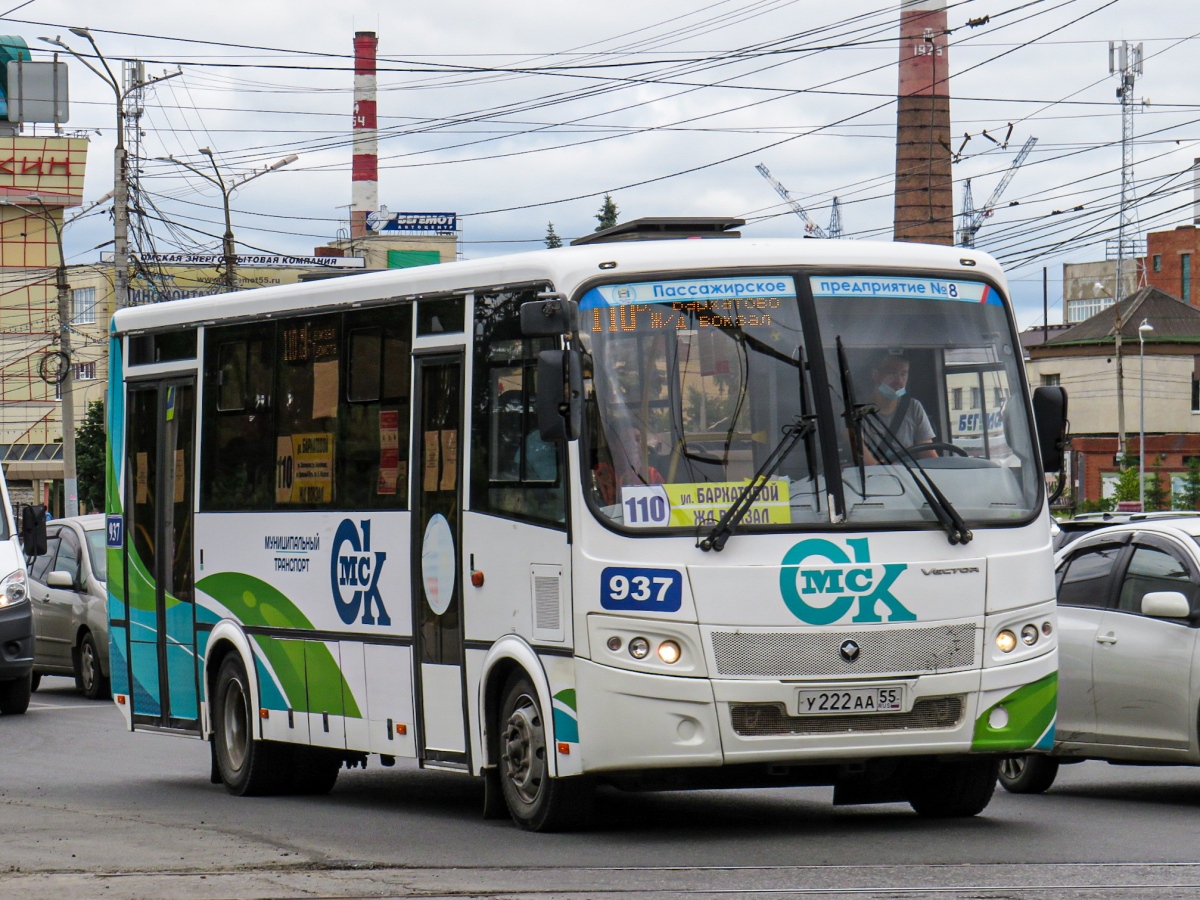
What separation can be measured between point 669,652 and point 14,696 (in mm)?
12089

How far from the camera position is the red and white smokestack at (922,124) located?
63.2 m

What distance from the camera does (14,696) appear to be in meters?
19.8

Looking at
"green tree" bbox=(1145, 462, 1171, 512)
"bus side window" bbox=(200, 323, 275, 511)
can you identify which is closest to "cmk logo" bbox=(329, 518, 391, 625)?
"bus side window" bbox=(200, 323, 275, 511)

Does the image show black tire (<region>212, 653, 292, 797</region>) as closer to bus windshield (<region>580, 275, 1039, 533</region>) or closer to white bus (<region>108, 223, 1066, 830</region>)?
white bus (<region>108, 223, 1066, 830</region>)

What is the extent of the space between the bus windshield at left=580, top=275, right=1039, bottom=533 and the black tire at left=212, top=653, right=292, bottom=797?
4.25 metres

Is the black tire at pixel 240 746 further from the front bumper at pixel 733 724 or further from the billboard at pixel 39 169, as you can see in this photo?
the billboard at pixel 39 169

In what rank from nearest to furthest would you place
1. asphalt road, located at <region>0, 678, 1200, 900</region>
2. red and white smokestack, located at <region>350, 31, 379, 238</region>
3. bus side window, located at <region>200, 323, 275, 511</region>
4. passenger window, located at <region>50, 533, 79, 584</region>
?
1. asphalt road, located at <region>0, 678, 1200, 900</region>
2. bus side window, located at <region>200, 323, 275, 511</region>
3. passenger window, located at <region>50, 533, 79, 584</region>
4. red and white smokestack, located at <region>350, 31, 379, 238</region>

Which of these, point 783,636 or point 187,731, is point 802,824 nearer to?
point 783,636

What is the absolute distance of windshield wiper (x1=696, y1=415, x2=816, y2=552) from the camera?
9.28 meters

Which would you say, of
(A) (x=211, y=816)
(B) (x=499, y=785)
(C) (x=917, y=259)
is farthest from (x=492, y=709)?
(C) (x=917, y=259)

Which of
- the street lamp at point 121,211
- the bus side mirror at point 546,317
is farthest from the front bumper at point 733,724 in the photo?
the street lamp at point 121,211

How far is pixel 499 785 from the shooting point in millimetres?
10516

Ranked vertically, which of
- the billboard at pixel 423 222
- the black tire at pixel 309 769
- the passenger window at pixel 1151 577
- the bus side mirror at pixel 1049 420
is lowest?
the black tire at pixel 309 769

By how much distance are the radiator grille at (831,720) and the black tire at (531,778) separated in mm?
856
